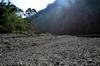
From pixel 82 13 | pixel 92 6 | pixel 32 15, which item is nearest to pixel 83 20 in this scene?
pixel 82 13

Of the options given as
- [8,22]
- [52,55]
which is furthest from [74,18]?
[52,55]

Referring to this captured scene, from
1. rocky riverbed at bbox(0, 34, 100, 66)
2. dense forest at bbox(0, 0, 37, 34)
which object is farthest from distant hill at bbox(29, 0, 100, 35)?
rocky riverbed at bbox(0, 34, 100, 66)

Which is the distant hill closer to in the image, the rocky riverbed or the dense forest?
the dense forest

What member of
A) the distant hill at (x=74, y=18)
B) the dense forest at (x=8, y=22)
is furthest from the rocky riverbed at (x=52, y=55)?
the distant hill at (x=74, y=18)

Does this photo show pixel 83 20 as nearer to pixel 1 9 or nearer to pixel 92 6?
pixel 92 6

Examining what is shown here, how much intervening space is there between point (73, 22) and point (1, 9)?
17.6 m

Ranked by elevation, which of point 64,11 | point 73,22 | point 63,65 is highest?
point 64,11

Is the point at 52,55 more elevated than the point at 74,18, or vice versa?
the point at 74,18

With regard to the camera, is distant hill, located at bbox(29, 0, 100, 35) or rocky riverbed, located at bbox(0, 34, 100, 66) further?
distant hill, located at bbox(29, 0, 100, 35)

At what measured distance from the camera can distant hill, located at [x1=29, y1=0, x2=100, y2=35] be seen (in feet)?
120

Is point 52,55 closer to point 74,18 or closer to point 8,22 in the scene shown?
point 8,22

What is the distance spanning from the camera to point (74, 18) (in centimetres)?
3969

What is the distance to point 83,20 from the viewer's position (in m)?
37.4

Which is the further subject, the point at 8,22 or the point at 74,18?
the point at 74,18
